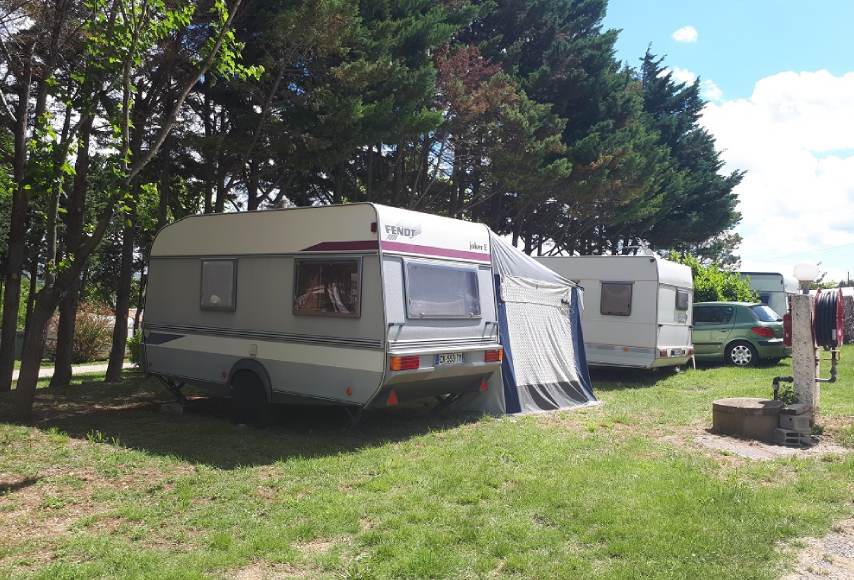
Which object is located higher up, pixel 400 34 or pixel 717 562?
pixel 400 34

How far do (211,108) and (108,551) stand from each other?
10.6 m

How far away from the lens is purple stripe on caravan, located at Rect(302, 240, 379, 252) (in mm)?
7867

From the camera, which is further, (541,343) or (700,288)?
(700,288)

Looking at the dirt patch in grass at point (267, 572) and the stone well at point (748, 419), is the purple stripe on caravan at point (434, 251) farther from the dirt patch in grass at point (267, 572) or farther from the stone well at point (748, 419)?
the dirt patch in grass at point (267, 572)

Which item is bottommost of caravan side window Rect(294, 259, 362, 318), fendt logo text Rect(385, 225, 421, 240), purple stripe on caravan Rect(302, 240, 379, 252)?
caravan side window Rect(294, 259, 362, 318)

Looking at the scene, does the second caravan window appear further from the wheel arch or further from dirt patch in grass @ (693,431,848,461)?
the wheel arch

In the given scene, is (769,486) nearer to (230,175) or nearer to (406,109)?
(406,109)

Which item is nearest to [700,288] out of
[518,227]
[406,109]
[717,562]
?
[518,227]

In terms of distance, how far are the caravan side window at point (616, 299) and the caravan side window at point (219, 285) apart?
795 centimetres

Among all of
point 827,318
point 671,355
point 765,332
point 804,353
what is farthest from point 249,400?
point 765,332

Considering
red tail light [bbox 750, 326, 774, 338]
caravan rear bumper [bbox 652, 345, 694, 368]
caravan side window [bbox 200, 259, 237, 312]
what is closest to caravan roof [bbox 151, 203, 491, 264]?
caravan side window [bbox 200, 259, 237, 312]

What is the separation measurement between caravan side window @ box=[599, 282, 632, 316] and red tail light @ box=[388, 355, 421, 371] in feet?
23.8

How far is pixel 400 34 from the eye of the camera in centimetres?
1387

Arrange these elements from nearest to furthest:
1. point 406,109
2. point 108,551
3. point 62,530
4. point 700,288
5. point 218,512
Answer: point 108,551 → point 62,530 → point 218,512 → point 406,109 → point 700,288
